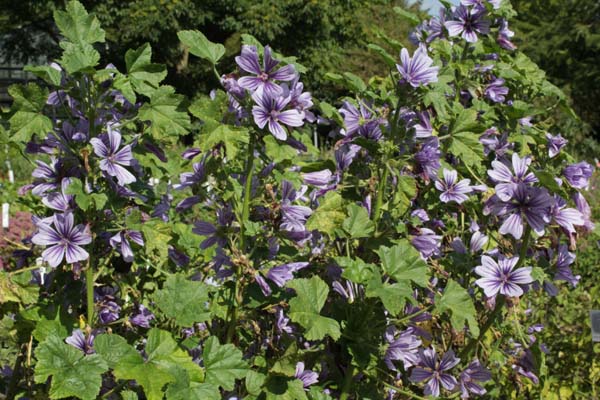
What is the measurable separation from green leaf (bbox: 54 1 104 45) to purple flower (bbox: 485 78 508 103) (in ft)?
4.18

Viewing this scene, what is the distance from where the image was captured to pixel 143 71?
1.56 metres

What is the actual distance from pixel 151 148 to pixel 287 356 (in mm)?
570

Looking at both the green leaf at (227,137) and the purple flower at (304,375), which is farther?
the purple flower at (304,375)

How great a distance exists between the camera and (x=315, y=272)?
1.82m

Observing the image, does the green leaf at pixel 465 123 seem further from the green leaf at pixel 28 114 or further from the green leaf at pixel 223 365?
the green leaf at pixel 28 114

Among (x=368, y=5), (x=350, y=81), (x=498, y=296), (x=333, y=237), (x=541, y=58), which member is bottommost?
(x=541, y=58)

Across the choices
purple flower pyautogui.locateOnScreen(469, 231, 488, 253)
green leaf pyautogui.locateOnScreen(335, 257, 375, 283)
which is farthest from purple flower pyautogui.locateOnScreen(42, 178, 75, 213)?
purple flower pyautogui.locateOnScreen(469, 231, 488, 253)

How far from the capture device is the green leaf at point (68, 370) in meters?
1.31

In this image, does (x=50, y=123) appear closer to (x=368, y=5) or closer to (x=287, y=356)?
(x=287, y=356)

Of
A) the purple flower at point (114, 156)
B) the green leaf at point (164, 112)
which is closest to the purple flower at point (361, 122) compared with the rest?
the green leaf at point (164, 112)

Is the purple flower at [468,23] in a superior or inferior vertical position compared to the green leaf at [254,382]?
superior

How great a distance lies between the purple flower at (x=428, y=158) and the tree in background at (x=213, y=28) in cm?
Result: 1483

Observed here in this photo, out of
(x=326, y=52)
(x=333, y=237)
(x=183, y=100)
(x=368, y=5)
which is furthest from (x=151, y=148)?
(x=368, y=5)

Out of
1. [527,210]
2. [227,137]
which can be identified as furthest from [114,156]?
[527,210]
